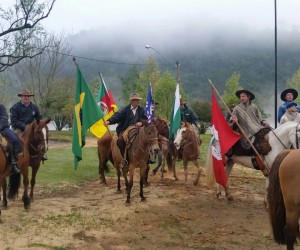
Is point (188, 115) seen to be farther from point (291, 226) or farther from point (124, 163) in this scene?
point (291, 226)

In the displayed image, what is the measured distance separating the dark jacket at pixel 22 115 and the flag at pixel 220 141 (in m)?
4.07

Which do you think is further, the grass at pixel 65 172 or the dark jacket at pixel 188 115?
the dark jacket at pixel 188 115

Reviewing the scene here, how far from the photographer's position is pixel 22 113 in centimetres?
967

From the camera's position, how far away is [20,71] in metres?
38.1

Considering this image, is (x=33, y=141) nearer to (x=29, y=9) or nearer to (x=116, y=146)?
(x=116, y=146)

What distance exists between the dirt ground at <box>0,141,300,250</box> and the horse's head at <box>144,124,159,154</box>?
135cm

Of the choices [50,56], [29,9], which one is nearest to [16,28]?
[29,9]

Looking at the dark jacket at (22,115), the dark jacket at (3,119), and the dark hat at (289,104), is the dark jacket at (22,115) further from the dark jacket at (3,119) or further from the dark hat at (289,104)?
the dark hat at (289,104)

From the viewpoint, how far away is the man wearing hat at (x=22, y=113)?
31.1 feet

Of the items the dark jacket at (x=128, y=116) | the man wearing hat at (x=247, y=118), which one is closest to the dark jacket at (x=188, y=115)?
the dark jacket at (x=128, y=116)

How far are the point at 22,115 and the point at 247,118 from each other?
527 centimetres

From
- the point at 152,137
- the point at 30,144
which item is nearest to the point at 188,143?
the point at 152,137

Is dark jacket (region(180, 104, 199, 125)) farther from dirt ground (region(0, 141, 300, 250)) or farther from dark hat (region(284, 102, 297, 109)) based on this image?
dark hat (region(284, 102, 297, 109))

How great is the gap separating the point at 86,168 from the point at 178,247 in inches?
374
